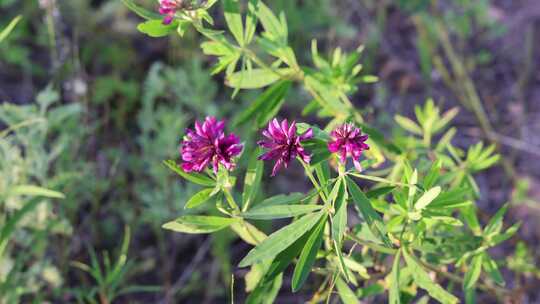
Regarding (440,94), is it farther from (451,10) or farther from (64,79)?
(64,79)

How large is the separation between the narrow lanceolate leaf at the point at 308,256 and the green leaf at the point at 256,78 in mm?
541

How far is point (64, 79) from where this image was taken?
305 centimetres

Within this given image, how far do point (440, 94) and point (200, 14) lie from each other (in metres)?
2.32

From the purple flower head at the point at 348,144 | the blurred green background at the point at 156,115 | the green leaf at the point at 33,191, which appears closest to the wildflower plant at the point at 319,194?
the purple flower head at the point at 348,144

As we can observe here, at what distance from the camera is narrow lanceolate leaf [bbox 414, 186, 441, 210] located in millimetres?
1293

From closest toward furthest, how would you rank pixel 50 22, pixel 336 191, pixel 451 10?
pixel 336 191 → pixel 50 22 → pixel 451 10

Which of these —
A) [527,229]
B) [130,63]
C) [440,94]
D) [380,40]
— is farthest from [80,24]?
[527,229]

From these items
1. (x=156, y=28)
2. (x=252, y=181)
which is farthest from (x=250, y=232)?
(x=156, y=28)

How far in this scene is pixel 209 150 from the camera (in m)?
1.34

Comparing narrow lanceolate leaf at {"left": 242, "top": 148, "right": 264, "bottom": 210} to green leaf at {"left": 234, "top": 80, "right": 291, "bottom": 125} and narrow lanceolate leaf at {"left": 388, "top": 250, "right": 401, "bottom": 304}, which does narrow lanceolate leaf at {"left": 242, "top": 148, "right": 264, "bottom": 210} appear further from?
narrow lanceolate leaf at {"left": 388, "top": 250, "right": 401, "bottom": 304}

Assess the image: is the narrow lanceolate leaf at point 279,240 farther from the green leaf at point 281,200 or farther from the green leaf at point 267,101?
the green leaf at point 267,101

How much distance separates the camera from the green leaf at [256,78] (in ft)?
5.65

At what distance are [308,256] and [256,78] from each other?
0.66 meters

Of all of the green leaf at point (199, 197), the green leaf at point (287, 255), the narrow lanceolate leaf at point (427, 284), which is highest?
the green leaf at point (199, 197)
